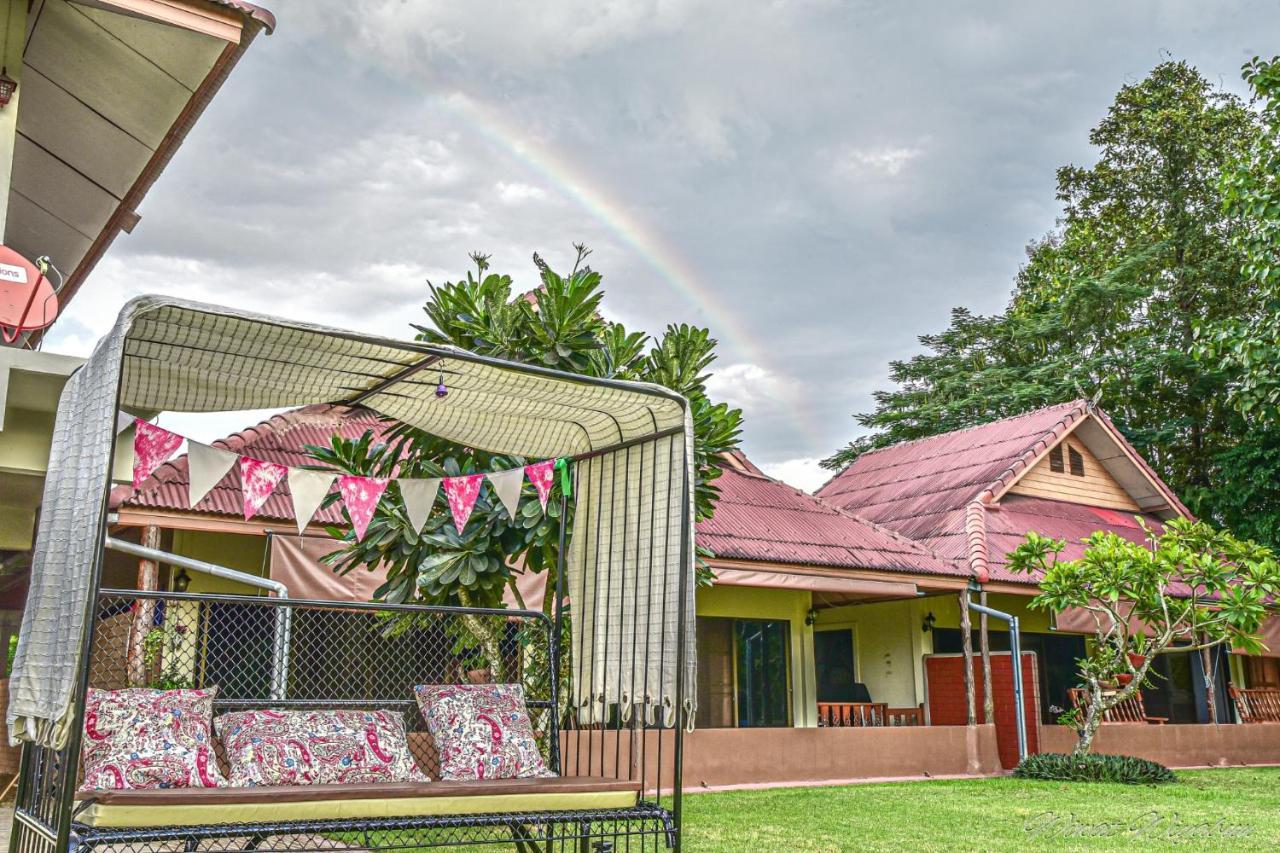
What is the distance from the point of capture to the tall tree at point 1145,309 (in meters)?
23.2

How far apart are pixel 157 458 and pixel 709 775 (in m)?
7.19

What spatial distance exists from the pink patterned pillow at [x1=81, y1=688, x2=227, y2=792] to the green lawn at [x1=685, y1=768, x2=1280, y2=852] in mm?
3119

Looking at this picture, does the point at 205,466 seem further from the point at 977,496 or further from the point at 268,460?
the point at 977,496

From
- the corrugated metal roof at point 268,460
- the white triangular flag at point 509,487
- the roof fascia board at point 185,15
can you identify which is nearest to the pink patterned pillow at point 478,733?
the white triangular flag at point 509,487

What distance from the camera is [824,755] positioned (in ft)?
39.8

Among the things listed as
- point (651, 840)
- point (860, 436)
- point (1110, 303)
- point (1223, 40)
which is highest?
point (1223, 40)

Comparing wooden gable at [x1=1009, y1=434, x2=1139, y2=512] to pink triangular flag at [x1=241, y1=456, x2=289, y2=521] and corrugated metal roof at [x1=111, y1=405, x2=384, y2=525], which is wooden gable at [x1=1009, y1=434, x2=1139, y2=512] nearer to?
corrugated metal roof at [x1=111, y1=405, x2=384, y2=525]

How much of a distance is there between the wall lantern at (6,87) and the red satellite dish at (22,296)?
125 cm

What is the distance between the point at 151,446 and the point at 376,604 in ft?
4.80

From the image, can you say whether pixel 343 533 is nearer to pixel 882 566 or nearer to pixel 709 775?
pixel 709 775

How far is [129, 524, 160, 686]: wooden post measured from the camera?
8781mm

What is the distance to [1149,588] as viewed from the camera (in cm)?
1208

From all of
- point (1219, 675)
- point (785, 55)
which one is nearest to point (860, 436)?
point (1219, 675)

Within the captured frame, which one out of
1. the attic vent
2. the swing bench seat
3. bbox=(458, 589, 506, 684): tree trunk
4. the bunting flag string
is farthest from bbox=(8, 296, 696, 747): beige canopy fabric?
the attic vent
